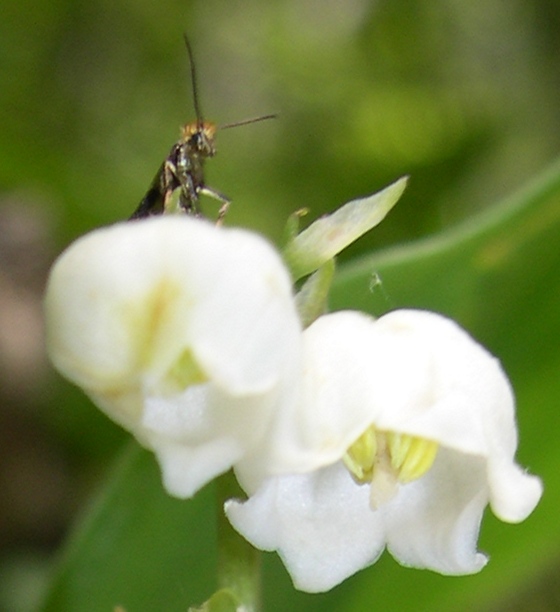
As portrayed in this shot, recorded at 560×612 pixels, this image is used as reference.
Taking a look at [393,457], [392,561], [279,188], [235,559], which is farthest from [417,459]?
[279,188]

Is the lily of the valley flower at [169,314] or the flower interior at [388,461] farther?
the flower interior at [388,461]

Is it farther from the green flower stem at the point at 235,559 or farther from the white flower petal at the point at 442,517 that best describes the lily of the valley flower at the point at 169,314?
the white flower petal at the point at 442,517

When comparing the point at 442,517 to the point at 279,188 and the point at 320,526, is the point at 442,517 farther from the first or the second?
the point at 279,188

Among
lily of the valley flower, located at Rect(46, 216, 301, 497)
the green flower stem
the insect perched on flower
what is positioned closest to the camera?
lily of the valley flower, located at Rect(46, 216, 301, 497)

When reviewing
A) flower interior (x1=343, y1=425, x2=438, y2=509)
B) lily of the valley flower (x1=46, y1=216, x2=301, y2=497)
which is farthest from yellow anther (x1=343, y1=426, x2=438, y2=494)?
lily of the valley flower (x1=46, y1=216, x2=301, y2=497)

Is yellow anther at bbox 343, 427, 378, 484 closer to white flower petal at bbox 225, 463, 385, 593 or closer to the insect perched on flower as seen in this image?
white flower petal at bbox 225, 463, 385, 593

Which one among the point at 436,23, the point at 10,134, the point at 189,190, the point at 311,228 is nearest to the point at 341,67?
the point at 436,23

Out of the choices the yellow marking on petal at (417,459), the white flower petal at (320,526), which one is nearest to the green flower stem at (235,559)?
the white flower petal at (320,526)
